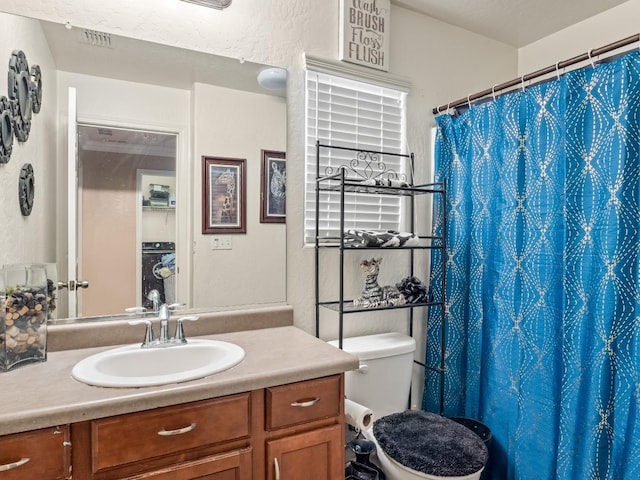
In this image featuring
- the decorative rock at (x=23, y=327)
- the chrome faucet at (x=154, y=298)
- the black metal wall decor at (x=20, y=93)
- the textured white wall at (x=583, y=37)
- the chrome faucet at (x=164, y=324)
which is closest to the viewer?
the decorative rock at (x=23, y=327)

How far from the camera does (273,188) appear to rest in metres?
1.74

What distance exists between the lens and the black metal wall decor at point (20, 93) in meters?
1.30

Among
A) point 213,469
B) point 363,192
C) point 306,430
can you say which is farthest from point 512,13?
point 213,469

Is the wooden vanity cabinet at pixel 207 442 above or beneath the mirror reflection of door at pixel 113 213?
beneath

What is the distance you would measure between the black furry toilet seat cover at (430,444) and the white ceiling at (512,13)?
2008 millimetres

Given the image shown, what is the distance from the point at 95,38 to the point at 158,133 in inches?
15.1

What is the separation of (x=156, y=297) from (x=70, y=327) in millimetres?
292

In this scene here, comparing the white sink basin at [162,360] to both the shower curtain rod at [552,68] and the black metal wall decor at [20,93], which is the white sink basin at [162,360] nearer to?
the black metal wall decor at [20,93]

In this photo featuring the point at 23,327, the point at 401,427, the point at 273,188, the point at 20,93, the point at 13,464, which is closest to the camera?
the point at 13,464

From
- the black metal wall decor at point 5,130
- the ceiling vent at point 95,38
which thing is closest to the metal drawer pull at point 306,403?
the black metal wall decor at point 5,130

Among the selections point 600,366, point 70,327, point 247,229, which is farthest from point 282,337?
point 600,366

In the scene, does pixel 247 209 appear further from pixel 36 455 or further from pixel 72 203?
pixel 36 455

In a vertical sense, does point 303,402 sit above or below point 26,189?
below

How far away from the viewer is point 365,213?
2.03 meters
